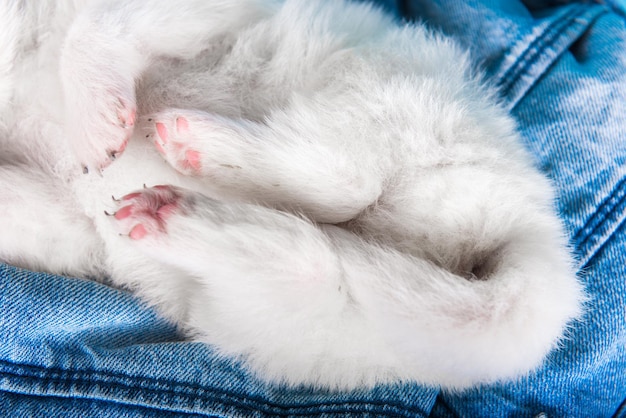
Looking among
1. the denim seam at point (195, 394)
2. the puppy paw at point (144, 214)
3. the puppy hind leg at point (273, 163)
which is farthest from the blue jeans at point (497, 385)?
the puppy hind leg at point (273, 163)

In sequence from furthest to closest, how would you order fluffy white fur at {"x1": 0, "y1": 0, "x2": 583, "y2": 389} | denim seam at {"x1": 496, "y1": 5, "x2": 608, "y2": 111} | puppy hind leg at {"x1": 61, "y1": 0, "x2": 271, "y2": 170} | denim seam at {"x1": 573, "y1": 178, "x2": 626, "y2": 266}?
denim seam at {"x1": 496, "y1": 5, "x2": 608, "y2": 111} < denim seam at {"x1": 573, "y1": 178, "x2": 626, "y2": 266} < puppy hind leg at {"x1": 61, "y1": 0, "x2": 271, "y2": 170} < fluffy white fur at {"x1": 0, "y1": 0, "x2": 583, "y2": 389}

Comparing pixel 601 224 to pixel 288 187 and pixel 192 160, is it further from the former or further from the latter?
pixel 192 160

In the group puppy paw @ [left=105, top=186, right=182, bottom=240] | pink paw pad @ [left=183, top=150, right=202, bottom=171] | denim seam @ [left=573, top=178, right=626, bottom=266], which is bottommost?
puppy paw @ [left=105, top=186, right=182, bottom=240]

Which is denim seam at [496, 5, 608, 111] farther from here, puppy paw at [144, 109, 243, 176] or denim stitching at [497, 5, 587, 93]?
puppy paw at [144, 109, 243, 176]

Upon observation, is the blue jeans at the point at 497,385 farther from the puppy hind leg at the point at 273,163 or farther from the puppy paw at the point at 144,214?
the puppy hind leg at the point at 273,163

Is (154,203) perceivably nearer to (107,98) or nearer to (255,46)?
(107,98)

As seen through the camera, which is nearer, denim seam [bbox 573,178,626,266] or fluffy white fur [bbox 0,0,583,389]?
fluffy white fur [bbox 0,0,583,389]

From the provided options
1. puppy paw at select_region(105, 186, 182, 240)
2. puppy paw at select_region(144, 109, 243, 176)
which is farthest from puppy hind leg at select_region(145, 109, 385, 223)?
puppy paw at select_region(105, 186, 182, 240)
